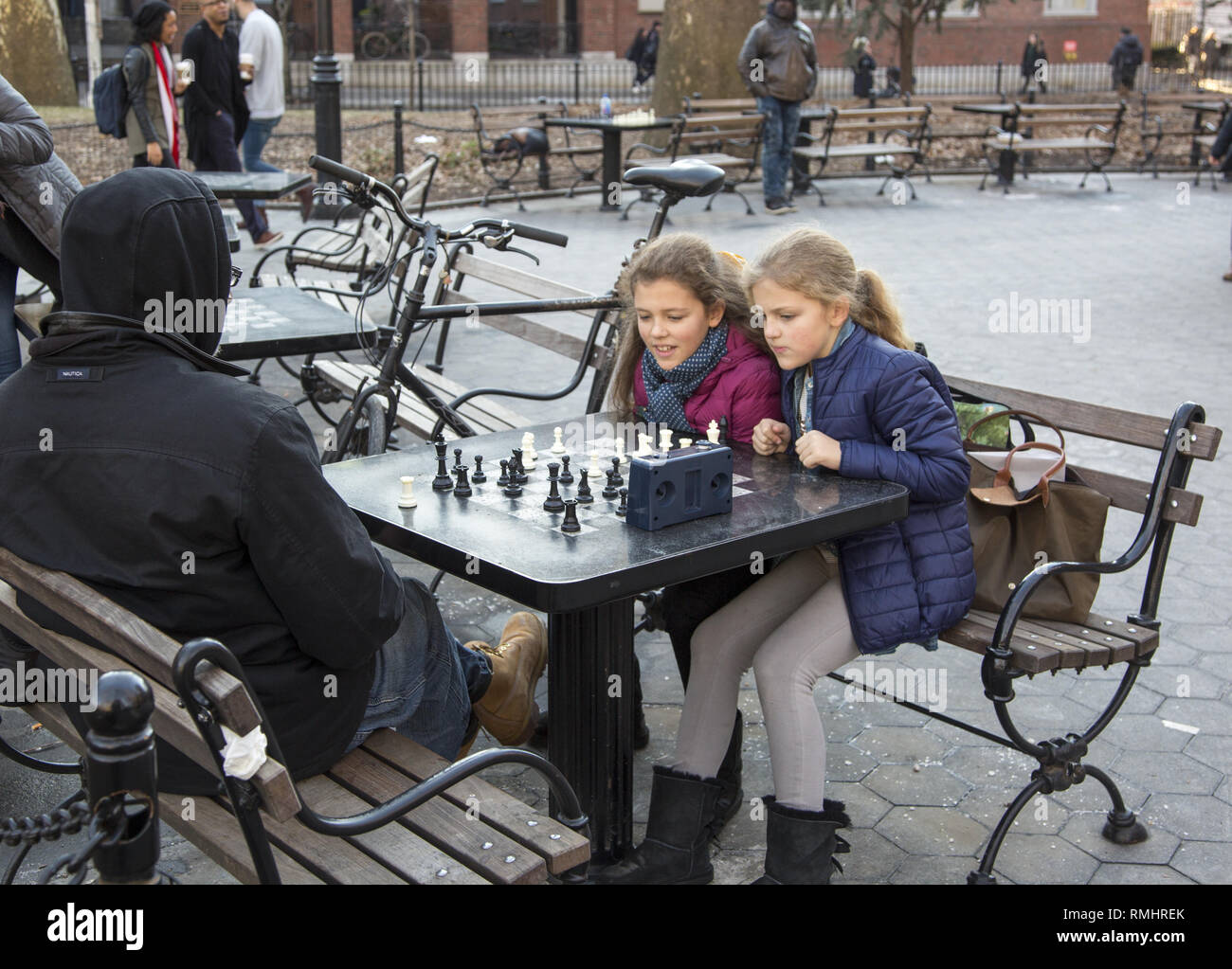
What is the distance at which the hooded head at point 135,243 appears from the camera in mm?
2242

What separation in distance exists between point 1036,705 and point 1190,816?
2.25 feet

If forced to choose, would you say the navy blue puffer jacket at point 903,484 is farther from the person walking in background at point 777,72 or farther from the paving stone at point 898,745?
the person walking in background at point 777,72

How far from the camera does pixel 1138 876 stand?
3.11 m

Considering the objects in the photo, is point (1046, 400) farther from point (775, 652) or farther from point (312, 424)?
point (312, 424)

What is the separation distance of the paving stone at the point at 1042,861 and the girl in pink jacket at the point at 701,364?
2.25 feet

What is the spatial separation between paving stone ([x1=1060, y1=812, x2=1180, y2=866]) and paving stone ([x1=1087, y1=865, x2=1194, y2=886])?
0.02m

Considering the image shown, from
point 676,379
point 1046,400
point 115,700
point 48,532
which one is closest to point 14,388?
point 48,532

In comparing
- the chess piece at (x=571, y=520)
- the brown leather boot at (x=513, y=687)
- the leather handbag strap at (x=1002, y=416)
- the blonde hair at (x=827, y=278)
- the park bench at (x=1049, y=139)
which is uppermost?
the park bench at (x=1049, y=139)

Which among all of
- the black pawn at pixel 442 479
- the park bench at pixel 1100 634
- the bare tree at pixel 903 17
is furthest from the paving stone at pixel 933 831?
the bare tree at pixel 903 17

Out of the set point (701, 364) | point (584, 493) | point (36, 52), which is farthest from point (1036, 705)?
point (36, 52)

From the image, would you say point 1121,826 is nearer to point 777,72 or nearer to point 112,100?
point 112,100

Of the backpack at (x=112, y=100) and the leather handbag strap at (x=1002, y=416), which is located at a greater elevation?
the backpack at (x=112, y=100)

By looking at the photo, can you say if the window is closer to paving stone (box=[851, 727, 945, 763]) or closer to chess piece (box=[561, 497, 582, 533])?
paving stone (box=[851, 727, 945, 763])
